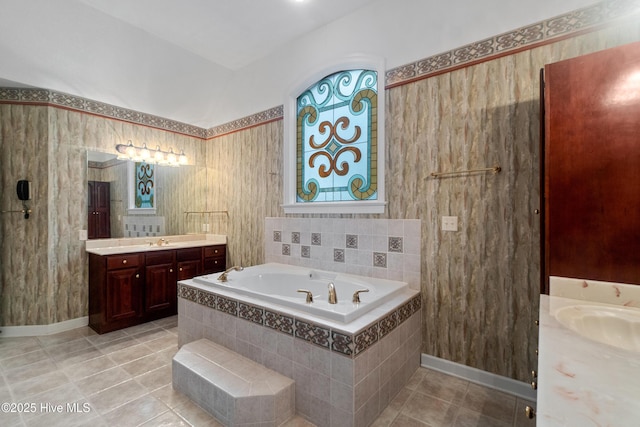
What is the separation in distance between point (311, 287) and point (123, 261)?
2017mm

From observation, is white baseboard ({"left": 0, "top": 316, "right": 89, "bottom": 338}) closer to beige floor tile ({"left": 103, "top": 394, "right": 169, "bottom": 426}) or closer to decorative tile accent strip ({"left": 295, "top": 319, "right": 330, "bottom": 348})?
beige floor tile ({"left": 103, "top": 394, "right": 169, "bottom": 426})

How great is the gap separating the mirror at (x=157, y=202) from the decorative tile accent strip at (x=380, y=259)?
8.37ft

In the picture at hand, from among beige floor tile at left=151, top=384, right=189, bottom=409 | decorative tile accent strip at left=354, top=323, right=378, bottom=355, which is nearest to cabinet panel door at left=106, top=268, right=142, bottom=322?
beige floor tile at left=151, top=384, right=189, bottom=409

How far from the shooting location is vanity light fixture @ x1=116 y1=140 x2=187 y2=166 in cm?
343

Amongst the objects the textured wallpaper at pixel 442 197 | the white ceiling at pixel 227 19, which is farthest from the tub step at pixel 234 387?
the white ceiling at pixel 227 19

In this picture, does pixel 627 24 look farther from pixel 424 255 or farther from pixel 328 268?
pixel 328 268

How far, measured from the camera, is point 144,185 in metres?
3.63

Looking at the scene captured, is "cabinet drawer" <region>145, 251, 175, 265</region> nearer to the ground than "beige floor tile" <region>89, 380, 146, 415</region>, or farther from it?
farther from it

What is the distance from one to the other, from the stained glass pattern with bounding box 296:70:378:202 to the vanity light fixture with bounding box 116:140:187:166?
1.88 m

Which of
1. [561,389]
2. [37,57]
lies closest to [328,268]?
[561,389]

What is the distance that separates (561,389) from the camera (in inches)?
25.4

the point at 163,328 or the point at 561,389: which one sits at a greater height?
the point at 561,389

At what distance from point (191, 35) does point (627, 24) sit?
11.7 ft

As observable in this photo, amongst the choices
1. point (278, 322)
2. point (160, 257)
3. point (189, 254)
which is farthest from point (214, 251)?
point (278, 322)
